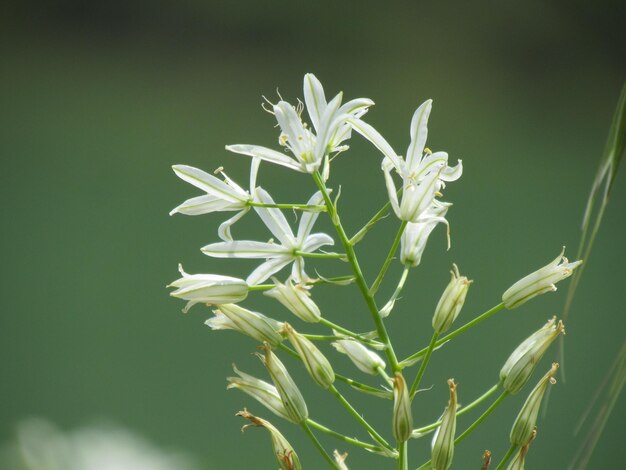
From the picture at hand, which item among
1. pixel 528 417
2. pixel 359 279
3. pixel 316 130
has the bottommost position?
pixel 528 417

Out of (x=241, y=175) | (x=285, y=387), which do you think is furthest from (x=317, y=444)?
(x=241, y=175)

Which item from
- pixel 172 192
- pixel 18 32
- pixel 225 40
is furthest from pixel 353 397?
pixel 18 32

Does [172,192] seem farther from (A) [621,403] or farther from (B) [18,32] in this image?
(A) [621,403]

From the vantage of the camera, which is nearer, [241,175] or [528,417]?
[528,417]

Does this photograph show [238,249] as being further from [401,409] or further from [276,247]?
[401,409]

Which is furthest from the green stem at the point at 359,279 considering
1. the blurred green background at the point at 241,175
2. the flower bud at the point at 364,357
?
the blurred green background at the point at 241,175

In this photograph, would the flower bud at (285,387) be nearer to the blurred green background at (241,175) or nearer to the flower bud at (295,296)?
the flower bud at (295,296)
